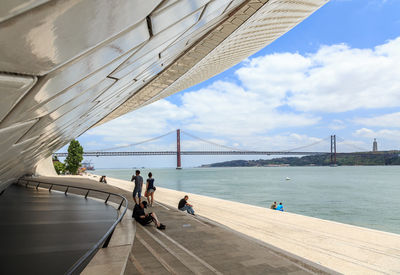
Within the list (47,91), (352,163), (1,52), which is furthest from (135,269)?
(352,163)

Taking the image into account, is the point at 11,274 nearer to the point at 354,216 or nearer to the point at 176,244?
the point at 176,244

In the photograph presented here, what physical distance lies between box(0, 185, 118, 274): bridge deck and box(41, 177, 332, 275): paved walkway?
1003 mm

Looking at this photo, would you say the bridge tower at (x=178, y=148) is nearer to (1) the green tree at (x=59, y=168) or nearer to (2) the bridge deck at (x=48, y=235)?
(1) the green tree at (x=59, y=168)

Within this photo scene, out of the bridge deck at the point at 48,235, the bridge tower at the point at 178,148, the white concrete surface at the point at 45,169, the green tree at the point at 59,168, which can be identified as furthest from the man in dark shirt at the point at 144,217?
the bridge tower at the point at 178,148

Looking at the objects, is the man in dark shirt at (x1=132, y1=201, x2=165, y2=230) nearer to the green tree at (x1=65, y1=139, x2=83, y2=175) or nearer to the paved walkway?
the paved walkway

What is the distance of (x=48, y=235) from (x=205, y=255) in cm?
348

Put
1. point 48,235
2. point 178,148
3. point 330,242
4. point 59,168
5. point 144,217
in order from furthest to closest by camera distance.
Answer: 1. point 178,148
2. point 59,168
3. point 330,242
4. point 144,217
5. point 48,235

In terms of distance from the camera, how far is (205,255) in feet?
15.4

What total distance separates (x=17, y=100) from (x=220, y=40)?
763 cm

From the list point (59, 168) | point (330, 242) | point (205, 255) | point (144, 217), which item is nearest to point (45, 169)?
point (59, 168)

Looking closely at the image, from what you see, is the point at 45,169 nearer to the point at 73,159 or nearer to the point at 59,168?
the point at 73,159

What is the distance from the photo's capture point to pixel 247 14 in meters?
6.46

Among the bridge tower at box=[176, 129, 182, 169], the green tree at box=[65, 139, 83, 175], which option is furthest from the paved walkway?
the bridge tower at box=[176, 129, 182, 169]

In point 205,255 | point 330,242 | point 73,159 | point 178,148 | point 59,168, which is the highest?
point 178,148
